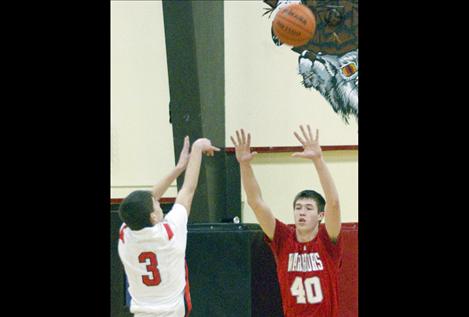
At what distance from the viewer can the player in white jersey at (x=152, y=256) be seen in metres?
3.87

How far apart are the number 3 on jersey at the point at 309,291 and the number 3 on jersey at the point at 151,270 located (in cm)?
83

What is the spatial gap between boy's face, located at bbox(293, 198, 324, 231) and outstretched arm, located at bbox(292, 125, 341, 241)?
73mm

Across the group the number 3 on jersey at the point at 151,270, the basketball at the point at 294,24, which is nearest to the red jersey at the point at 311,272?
the number 3 on jersey at the point at 151,270

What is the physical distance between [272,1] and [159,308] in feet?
8.78

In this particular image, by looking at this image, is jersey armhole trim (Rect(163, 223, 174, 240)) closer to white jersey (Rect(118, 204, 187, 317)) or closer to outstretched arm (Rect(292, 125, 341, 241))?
white jersey (Rect(118, 204, 187, 317))

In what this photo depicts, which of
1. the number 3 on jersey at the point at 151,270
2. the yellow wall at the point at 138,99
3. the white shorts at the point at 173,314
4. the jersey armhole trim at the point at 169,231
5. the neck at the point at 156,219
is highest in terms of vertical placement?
the yellow wall at the point at 138,99

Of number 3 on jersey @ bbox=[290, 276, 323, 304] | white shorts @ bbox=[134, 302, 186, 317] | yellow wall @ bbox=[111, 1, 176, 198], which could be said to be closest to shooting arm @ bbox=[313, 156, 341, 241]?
number 3 on jersey @ bbox=[290, 276, 323, 304]

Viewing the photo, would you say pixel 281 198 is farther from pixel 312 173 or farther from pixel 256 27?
pixel 256 27

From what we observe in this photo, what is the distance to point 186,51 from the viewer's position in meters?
4.96

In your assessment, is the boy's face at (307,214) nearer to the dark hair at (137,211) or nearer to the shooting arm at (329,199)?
the shooting arm at (329,199)

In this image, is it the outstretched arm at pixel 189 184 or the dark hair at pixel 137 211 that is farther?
the outstretched arm at pixel 189 184
